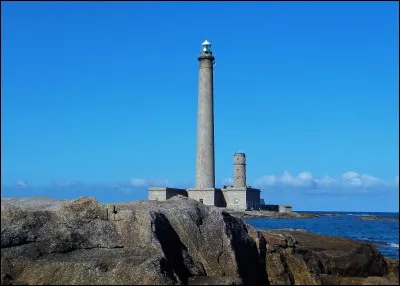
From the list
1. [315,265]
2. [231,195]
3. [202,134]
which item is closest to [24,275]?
[315,265]

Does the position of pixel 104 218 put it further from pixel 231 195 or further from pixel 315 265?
pixel 231 195

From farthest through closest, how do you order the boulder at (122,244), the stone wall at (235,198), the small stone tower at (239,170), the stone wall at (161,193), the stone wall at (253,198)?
the small stone tower at (239,170) → the stone wall at (253,198) → the stone wall at (235,198) → the stone wall at (161,193) → the boulder at (122,244)

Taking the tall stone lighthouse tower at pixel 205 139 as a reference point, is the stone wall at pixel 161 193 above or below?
below

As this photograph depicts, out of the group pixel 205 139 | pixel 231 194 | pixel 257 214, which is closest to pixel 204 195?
pixel 205 139

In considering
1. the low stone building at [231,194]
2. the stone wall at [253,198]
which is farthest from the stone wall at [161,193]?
the stone wall at [253,198]

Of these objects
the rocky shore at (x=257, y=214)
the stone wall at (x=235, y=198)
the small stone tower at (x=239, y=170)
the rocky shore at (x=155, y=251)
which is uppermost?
the small stone tower at (x=239, y=170)

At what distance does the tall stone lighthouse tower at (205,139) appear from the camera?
71.3 meters

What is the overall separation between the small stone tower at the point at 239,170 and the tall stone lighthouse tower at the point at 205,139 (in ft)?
42.0

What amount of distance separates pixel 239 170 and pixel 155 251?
71.7m

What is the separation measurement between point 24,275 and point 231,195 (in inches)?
2697

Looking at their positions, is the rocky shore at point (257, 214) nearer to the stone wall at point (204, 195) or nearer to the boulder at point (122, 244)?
Result: the stone wall at point (204, 195)

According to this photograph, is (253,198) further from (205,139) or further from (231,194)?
(205,139)

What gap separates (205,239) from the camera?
50.3ft

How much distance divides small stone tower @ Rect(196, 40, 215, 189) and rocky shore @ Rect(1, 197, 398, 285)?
5349cm
